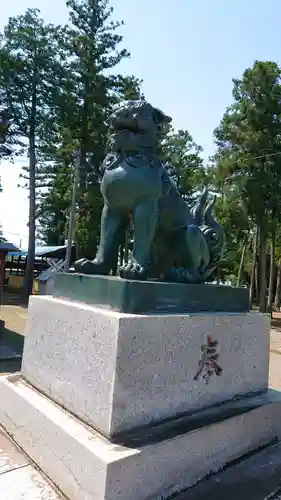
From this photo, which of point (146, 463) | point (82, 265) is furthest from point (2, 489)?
point (82, 265)

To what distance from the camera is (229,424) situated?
2209mm

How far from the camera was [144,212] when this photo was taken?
2.25m

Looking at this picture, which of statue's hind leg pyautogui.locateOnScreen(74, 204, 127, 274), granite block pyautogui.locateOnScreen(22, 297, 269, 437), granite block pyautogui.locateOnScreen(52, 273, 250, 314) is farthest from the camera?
statue's hind leg pyautogui.locateOnScreen(74, 204, 127, 274)

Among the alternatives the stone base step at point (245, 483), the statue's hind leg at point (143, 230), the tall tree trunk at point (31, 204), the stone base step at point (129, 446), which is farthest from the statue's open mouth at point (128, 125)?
the tall tree trunk at point (31, 204)

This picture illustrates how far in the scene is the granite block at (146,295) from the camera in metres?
1.94

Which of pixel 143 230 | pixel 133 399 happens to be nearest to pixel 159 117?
pixel 143 230

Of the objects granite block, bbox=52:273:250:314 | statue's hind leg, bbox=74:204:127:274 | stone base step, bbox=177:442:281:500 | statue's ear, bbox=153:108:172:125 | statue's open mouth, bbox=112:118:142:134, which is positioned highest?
statue's ear, bbox=153:108:172:125

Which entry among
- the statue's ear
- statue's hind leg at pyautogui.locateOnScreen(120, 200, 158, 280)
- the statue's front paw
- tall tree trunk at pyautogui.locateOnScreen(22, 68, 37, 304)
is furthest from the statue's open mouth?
tall tree trunk at pyautogui.locateOnScreen(22, 68, 37, 304)

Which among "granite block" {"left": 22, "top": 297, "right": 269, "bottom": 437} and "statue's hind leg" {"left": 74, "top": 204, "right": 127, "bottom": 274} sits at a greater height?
"statue's hind leg" {"left": 74, "top": 204, "right": 127, "bottom": 274}

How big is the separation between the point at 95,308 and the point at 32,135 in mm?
14155

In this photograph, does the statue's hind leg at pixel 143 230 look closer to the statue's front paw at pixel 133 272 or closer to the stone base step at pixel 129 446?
the statue's front paw at pixel 133 272

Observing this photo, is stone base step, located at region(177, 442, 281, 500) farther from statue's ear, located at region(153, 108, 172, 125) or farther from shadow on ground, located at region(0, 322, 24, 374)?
shadow on ground, located at region(0, 322, 24, 374)

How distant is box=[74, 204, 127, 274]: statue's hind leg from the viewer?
2.43m

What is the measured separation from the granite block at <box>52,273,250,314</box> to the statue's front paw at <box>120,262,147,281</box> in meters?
0.07
